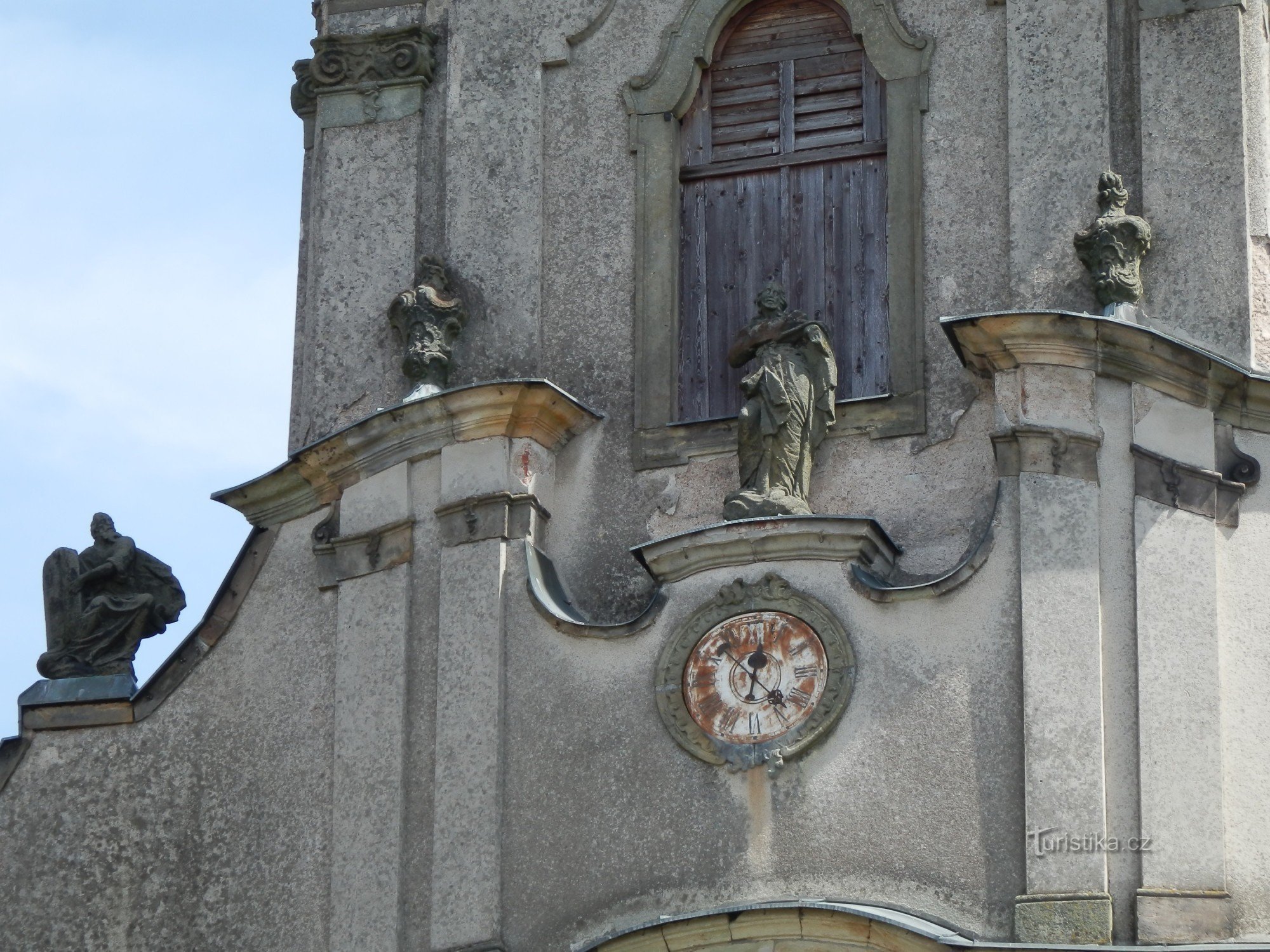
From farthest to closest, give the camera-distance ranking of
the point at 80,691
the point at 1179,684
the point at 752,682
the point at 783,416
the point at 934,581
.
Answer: the point at 80,691 → the point at 783,416 → the point at 752,682 → the point at 934,581 → the point at 1179,684

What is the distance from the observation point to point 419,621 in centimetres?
1588

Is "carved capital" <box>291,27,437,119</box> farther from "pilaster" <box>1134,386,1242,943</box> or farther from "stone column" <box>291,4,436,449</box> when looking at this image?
"pilaster" <box>1134,386,1242,943</box>

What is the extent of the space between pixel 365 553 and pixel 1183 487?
3.70 meters

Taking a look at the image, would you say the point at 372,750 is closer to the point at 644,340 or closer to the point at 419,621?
the point at 419,621

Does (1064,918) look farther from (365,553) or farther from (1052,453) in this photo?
(365,553)

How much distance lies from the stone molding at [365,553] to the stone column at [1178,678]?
10.9 feet

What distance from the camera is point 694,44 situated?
16891 mm

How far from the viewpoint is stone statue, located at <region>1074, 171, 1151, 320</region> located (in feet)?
51.0

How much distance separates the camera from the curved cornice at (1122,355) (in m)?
15.1

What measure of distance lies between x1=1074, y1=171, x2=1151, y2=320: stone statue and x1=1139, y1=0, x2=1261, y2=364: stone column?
12 cm

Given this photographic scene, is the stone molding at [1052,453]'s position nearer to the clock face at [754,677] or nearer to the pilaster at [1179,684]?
the pilaster at [1179,684]

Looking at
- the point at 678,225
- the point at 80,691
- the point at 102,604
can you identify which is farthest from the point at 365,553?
the point at 678,225

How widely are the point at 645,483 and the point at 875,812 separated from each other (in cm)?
213

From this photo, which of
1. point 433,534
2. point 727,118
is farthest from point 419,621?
point 727,118
